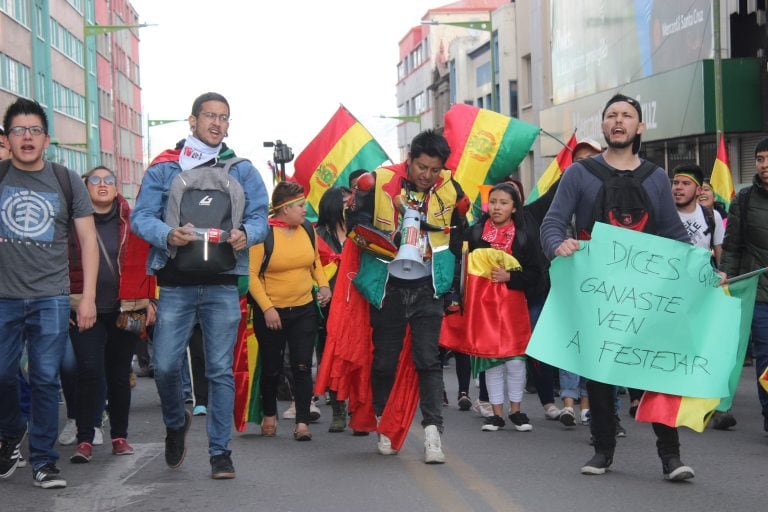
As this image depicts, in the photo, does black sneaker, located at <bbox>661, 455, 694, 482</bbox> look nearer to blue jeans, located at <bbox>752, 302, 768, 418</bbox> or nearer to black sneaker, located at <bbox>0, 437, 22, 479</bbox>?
blue jeans, located at <bbox>752, 302, 768, 418</bbox>

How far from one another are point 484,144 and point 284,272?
3524mm

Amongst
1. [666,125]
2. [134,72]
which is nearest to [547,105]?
[666,125]

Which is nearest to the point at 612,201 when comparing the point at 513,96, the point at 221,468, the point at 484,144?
the point at 221,468

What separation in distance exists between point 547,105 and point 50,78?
2333cm

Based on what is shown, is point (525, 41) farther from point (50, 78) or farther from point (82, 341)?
point (82, 341)

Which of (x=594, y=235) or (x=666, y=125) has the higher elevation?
(x=666, y=125)

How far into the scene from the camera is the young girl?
9.33 m

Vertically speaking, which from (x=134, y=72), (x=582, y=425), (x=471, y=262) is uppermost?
(x=134, y=72)

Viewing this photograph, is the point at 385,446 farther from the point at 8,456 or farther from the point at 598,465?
the point at 8,456

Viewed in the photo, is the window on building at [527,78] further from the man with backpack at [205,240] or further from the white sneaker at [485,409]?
the man with backpack at [205,240]

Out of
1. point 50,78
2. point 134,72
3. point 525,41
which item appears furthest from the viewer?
point 134,72

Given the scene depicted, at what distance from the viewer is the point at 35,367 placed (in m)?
6.95

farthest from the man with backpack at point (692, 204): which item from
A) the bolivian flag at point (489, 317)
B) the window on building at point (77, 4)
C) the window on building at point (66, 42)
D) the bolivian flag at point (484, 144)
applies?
the window on building at point (77, 4)

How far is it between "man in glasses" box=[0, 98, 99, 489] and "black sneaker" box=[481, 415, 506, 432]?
3268mm
